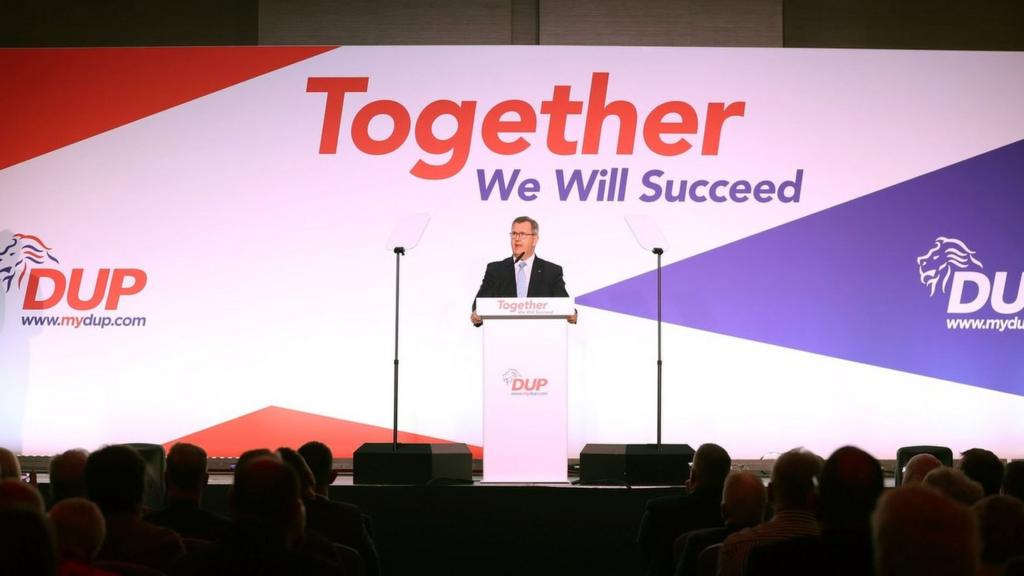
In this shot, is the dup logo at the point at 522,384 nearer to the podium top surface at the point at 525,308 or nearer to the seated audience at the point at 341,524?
the podium top surface at the point at 525,308

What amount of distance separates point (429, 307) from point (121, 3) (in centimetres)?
380

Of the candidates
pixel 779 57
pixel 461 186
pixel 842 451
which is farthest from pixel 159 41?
pixel 842 451

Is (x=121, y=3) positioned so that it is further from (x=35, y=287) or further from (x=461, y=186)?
(x=461, y=186)

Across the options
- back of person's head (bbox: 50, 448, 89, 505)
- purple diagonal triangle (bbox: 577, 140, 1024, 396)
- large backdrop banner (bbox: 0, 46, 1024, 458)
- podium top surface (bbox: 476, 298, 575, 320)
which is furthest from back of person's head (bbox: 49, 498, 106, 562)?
purple diagonal triangle (bbox: 577, 140, 1024, 396)

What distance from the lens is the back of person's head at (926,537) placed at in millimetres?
1760

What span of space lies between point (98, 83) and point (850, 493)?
24.5ft

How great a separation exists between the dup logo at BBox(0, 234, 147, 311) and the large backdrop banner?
0.07 feet

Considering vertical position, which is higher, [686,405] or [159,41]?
[159,41]

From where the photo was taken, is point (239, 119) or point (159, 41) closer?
point (239, 119)

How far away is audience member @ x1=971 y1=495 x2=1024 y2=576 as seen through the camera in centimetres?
267

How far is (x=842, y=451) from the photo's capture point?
256 centimetres

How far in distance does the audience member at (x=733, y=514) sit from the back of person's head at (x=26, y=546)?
7.74 feet

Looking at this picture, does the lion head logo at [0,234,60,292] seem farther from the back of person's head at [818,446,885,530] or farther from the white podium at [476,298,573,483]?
the back of person's head at [818,446,885,530]

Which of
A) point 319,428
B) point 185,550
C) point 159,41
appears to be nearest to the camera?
point 185,550
